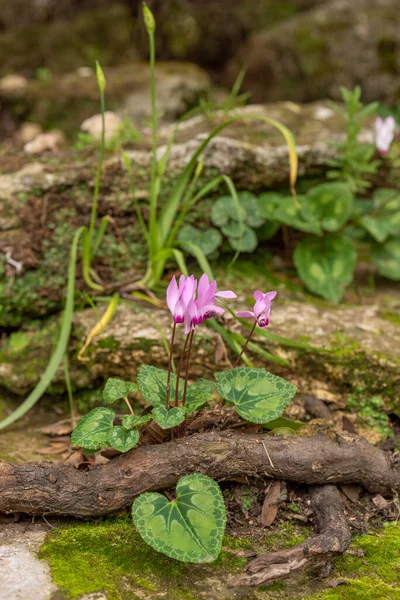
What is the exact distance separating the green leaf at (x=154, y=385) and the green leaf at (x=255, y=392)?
18cm

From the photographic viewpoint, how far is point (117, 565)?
1.72 m

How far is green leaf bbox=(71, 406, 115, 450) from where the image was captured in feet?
6.04

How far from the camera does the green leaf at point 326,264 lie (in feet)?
10.2

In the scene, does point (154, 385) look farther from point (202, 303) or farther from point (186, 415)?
point (202, 303)

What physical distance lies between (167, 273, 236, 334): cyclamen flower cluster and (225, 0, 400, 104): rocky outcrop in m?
3.88

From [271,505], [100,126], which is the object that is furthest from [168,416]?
[100,126]

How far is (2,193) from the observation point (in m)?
3.03

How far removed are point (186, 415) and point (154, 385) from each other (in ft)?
0.50

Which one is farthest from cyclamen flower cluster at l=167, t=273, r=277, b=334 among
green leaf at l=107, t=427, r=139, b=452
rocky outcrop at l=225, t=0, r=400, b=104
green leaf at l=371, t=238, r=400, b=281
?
rocky outcrop at l=225, t=0, r=400, b=104

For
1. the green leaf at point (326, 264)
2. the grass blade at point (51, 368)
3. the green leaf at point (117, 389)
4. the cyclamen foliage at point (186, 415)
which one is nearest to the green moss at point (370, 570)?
the cyclamen foliage at point (186, 415)

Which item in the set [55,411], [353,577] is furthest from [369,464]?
[55,411]

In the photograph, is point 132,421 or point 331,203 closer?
point 132,421

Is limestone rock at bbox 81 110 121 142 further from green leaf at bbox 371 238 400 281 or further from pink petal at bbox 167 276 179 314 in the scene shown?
pink petal at bbox 167 276 179 314

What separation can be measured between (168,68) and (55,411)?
3.65 metres
